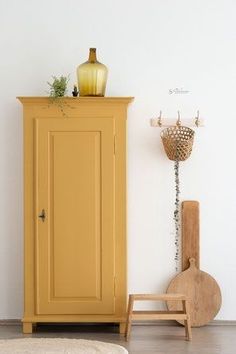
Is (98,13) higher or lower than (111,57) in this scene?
higher

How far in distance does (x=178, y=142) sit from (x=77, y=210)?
0.89m

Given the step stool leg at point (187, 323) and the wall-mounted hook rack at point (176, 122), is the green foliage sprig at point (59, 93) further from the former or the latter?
the step stool leg at point (187, 323)

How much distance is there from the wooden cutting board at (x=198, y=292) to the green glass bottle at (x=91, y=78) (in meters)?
1.48

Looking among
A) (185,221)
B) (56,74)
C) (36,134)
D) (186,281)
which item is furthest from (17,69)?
(186,281)

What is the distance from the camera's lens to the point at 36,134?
14.7 ft

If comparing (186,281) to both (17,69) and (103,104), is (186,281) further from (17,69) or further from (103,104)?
(17,69)

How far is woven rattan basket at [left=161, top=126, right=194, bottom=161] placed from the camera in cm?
461

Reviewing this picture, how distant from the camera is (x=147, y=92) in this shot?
192 inches

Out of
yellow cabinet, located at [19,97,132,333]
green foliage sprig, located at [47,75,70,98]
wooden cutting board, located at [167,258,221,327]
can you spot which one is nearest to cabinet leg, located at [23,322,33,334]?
yellow cabinet, located at [19,97,132,333]

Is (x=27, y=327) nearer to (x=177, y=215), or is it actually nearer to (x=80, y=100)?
(x=177, y=215)

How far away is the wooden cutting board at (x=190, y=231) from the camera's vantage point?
4828 mm

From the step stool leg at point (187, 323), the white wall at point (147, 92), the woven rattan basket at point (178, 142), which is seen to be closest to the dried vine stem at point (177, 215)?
the white wall at point (147, 92)

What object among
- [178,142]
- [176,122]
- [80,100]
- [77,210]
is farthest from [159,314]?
[80,100]

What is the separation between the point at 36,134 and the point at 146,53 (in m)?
1.11
